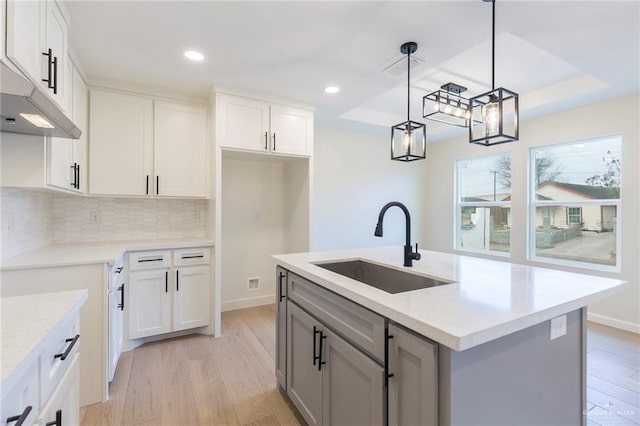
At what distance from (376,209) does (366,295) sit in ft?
12.3

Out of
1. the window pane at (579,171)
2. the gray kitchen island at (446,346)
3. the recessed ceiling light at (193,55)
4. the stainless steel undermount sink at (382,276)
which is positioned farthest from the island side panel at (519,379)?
the window pane at (579,171)

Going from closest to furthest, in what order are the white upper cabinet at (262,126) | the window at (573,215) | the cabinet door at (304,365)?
1. the cabinet door at (304,365)
2. the white upper cabinet at (262,126)
3. the window at (573,215)

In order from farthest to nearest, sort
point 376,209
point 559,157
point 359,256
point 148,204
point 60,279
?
point 376,209 → point 559,157 → point 148,204 → point 359,256 → point 60,279

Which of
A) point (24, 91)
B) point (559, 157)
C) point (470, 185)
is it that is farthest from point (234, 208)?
point (559, 157)

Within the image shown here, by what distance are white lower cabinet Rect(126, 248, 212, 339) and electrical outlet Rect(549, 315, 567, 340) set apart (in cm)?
271

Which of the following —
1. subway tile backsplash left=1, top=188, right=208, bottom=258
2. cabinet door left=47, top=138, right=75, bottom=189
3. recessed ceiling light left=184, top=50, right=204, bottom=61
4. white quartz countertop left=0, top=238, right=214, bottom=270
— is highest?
recessed ceiling light left=184, top=50, right=204, bottom=61

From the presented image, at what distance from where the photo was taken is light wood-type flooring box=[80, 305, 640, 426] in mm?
1854

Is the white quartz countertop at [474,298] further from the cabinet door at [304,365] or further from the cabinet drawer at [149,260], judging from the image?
the cabinet drawer at [149,260]

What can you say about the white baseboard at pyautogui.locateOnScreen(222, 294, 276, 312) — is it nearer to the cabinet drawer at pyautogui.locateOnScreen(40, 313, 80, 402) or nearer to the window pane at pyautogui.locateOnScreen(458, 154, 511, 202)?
the cabinet drawer at pyautogui.locateOnScreen(40, 313, 80, 402)

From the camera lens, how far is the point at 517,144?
13.1 feet

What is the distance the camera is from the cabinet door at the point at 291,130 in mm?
3230

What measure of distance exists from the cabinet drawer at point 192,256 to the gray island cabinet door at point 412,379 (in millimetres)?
2348

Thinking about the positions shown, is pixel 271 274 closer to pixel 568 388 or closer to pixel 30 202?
pixel 30 202

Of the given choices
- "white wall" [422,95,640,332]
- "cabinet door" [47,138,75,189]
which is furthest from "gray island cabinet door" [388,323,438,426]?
"white wall" [422,95,640,332]
